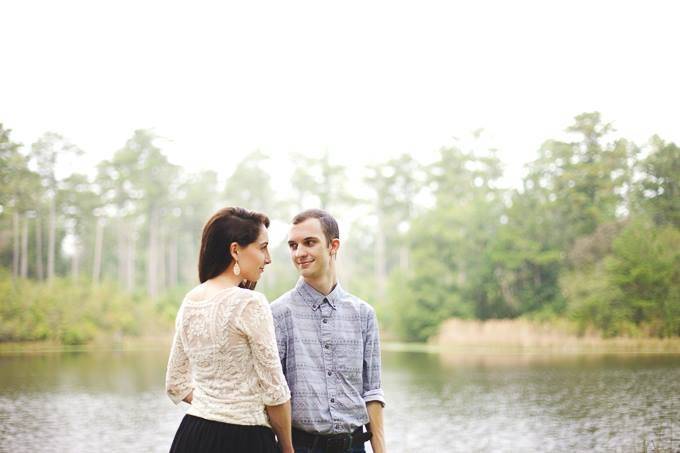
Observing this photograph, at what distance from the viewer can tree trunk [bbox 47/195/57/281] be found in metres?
27.3

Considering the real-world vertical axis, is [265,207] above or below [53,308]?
above

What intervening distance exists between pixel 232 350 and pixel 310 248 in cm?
42

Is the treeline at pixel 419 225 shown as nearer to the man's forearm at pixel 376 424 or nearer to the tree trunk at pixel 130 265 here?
the tree trunk at pixel 130 265

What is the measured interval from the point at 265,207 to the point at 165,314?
7817 millimetres

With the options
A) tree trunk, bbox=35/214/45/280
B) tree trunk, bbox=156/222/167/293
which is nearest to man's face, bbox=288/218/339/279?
tree trunk, bbox=35/214/45/280

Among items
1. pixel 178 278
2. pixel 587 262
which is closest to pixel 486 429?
pixel 587 262

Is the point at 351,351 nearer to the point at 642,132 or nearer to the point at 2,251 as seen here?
the point at 642,132

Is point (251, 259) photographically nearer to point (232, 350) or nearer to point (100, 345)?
point (232, 350)

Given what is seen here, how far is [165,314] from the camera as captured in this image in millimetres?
29766

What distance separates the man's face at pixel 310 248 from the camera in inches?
86.8

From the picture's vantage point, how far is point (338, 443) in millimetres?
2156

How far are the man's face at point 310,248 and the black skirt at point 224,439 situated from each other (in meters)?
0.46

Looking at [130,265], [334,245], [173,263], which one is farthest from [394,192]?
[334,245]

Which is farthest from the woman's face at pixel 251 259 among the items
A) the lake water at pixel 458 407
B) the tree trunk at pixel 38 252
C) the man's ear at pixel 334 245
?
the tree trunk at pixel 38 252
